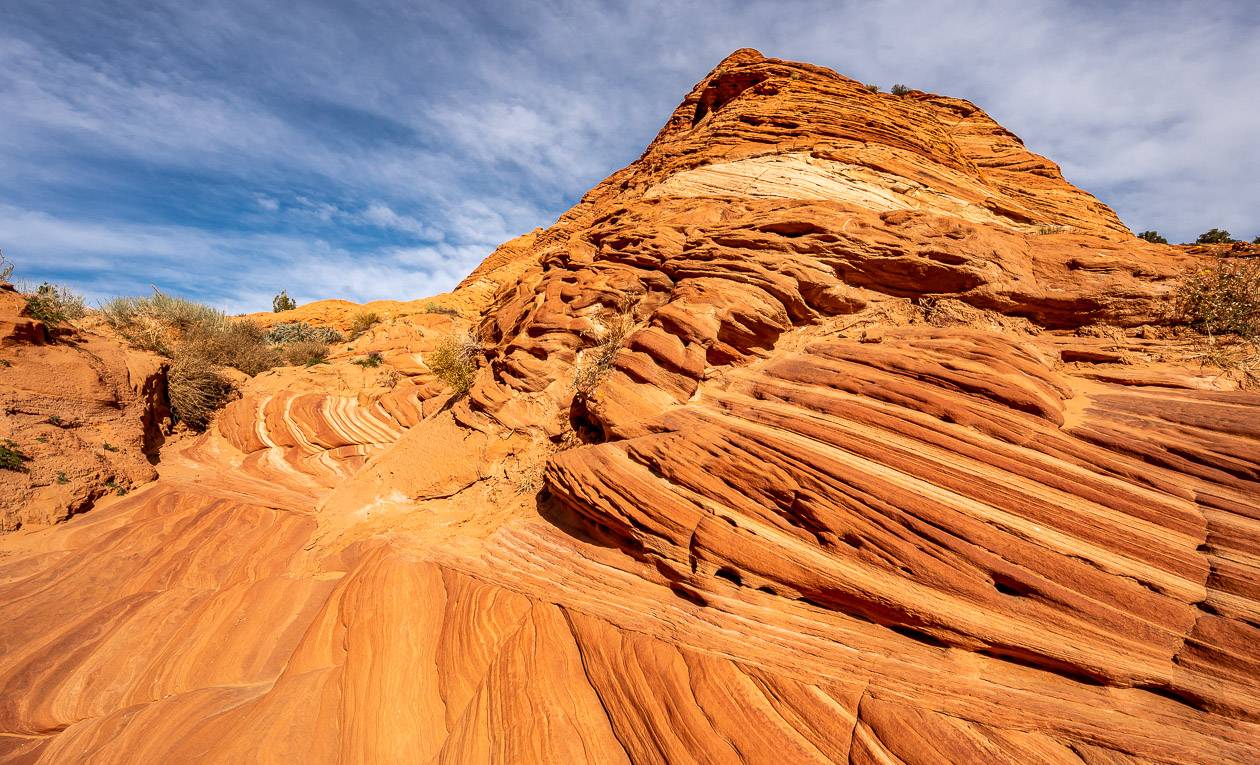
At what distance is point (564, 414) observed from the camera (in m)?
7.11

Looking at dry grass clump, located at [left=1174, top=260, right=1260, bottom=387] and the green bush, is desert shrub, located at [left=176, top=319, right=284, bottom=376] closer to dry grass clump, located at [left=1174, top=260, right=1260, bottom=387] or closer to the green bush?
the green bush

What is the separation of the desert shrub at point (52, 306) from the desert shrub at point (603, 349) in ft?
36.1

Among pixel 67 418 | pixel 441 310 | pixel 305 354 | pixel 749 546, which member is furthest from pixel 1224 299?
pixel 441 310

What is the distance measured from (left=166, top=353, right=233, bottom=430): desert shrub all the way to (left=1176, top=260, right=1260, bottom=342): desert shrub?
56.4 feet

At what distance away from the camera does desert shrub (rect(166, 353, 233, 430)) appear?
9945 millimetres

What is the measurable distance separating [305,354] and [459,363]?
8.69m

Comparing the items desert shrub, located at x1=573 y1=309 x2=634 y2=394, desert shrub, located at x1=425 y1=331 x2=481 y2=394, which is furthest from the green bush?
desert shrub, located at x1=573 y1=309 x2=634 y2=394

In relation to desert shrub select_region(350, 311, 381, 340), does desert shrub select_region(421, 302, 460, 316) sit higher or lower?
higher

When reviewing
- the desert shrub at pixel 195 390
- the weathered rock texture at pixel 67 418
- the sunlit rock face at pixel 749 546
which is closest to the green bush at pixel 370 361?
the desert shrub at pixel 195 390

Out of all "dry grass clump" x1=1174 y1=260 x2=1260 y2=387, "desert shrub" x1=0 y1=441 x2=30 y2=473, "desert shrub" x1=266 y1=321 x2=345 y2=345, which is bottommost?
"desert shrub" x1=0 y1=441 x2=30 y2=473

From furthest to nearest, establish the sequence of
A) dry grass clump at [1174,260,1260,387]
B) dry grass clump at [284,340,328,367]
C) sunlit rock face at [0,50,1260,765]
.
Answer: dry grass clump at [284,340,328,367], dry grass clump at [1174,260,1260,387], sunlit rock face at [0,50,1260,765]

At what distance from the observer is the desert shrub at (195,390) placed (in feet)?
32.6

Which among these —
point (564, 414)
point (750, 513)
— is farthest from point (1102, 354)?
point (564, 414)

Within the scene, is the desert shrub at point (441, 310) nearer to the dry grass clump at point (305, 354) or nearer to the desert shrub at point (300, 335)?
the desert shrub at point (300, 335)
